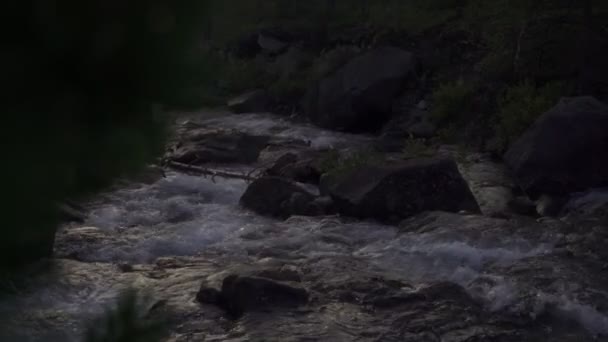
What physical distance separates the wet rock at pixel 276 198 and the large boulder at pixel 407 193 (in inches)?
16.5

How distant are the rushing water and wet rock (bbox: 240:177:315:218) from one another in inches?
8.6

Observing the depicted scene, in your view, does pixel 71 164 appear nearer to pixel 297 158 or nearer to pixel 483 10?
pixel 297 158

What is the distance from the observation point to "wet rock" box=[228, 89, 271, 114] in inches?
765

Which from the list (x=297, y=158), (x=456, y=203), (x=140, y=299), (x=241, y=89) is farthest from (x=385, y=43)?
(x=140, y=299)

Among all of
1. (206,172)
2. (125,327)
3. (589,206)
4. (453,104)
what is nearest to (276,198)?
(206,172)

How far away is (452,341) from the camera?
7332 millimetres

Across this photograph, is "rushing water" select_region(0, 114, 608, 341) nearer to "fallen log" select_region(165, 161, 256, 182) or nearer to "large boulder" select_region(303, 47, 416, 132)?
"fallen log" select_region(165, 161, 256, 182)

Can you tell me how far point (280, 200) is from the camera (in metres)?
11.6

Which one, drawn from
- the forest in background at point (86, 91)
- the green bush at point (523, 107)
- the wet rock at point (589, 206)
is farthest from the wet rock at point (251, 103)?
the forest in background at point (86, 91)

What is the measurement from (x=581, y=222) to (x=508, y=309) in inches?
116

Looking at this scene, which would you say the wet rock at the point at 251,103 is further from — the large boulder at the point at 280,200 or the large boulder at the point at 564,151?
the large boulder at the point at 280,200

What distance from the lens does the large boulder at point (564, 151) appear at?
39.6 ft

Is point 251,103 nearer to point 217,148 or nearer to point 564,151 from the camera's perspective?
point 217,148

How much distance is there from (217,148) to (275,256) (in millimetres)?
5352
